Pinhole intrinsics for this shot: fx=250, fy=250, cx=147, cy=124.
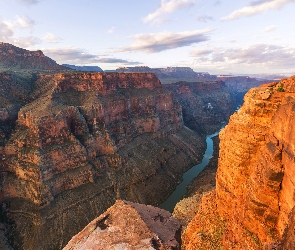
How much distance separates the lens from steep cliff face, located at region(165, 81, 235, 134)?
108775mm

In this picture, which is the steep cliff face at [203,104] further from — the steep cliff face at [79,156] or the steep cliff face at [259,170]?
the steep cliff face at [259,170]

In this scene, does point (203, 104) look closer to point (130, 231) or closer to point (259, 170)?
point (130, 231)

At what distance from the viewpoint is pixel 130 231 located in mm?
22656

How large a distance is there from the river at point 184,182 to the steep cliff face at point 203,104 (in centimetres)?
2269

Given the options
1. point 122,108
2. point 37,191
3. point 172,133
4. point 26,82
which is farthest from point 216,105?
point 37,191

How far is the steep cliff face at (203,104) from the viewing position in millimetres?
108775

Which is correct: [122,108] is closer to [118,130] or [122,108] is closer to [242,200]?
[118,130]

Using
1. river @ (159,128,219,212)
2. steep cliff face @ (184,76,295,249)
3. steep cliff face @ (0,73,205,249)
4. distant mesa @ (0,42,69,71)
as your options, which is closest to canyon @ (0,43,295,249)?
steep cliff face @ (184,76,295,249)

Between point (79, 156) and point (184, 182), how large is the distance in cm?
2674

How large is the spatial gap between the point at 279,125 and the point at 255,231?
24.2 ft

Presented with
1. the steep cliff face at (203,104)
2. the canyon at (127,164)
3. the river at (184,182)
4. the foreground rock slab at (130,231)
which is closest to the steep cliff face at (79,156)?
the canyon at (127,164)

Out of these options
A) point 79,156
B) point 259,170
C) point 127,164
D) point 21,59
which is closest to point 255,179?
point 259,170

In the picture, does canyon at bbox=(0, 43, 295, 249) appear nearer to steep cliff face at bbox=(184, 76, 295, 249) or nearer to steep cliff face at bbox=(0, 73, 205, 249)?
steep cliff face at bbox=(184, 76, 295, 249)

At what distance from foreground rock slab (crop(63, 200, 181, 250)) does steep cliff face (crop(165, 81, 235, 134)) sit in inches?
3095
